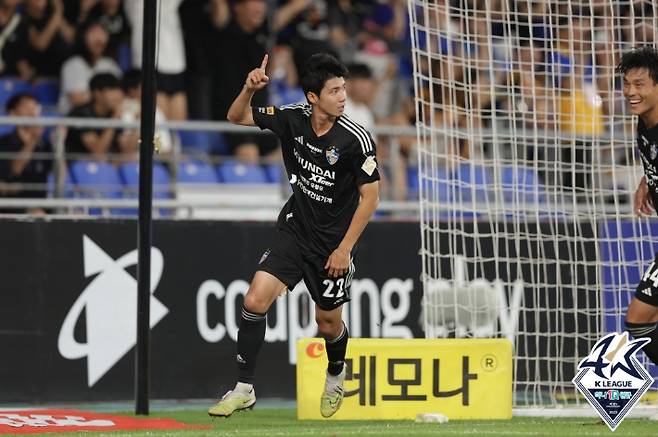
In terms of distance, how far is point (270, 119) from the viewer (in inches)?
372

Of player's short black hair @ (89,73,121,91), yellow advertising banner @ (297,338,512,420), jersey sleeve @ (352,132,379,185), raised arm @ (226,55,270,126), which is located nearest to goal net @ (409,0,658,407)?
yellow advertising banner @ (297,338,512,420)

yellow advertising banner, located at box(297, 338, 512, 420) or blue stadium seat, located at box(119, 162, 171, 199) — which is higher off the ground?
blue stadium seat, located at box(119, 162, 171, 199)

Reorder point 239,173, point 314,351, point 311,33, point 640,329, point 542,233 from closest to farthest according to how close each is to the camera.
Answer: point 640,329 < point 314,351 < point 542,233 < point 239,173 < point 311,33

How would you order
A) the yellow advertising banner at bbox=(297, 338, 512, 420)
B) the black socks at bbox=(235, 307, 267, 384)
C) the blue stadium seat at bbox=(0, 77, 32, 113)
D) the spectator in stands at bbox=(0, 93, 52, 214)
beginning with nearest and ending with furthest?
the black socks at bbox=(235, 307, 267, 384) < the yellow advertising banner at bbox=(297, 338, 512, 420) < the spectator in stands at bbox=(0, 93, 52, 214) < the blue stadium seat at bbox=(0, 77, 32, 113)

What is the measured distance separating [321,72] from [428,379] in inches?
114

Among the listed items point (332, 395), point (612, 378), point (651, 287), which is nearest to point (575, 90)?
point (651, 287)

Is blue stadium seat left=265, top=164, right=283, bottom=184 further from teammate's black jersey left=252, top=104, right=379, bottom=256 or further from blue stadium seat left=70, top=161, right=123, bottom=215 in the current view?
teammate's black jersey left=252, top=104, right=379, bottom=256

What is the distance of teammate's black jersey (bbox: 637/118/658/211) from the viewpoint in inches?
374

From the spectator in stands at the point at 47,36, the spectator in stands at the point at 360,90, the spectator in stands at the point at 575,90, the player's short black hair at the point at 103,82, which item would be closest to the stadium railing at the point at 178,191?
the player's short black hair at the point at 103,82

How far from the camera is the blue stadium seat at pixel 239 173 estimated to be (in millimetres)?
14500

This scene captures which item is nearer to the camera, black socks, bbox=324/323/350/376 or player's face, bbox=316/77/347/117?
player's face, bbox=316/77/347/117

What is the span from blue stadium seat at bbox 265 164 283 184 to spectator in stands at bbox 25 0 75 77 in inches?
100

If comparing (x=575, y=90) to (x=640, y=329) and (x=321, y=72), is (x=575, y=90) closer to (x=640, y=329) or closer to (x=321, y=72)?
(x=640, y=329)

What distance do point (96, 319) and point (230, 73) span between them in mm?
4094
